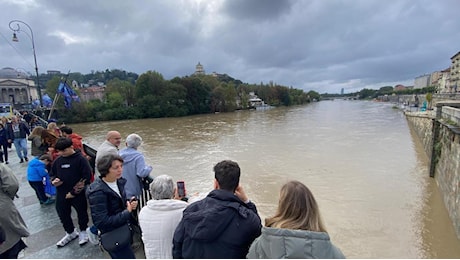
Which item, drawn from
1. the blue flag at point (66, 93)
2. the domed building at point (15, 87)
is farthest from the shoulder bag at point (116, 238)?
the domed building at point (15, 87)

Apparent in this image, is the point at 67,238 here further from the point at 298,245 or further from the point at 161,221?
the point at 298,245

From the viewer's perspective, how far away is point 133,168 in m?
3.31

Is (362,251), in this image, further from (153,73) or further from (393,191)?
(153,73)

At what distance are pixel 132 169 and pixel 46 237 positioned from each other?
1.68m

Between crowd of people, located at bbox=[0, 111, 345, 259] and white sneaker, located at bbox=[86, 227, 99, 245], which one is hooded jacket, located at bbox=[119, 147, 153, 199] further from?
white sneaker, located at bbox=[86, 227, 99, 245]

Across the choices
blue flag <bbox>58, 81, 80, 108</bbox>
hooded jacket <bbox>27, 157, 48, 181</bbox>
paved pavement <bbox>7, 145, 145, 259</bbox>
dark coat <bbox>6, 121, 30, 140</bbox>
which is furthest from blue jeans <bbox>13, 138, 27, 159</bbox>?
hooded jacket <bbox>27, 157, 48, 181</bbox>

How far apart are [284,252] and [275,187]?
28.8 ft

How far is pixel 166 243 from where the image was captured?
2027 millimetres

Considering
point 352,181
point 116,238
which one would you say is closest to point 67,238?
point 116,238

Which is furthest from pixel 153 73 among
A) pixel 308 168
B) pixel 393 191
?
pixel 393 191

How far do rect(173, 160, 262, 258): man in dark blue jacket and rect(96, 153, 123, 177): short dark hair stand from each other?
106cm

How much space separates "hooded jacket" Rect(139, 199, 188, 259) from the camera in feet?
6.48

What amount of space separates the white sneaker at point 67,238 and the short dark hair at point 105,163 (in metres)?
1.74

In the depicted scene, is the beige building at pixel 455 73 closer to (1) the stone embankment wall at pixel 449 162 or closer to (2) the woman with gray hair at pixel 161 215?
(1) the stone embankment wall at pixel 449 162
